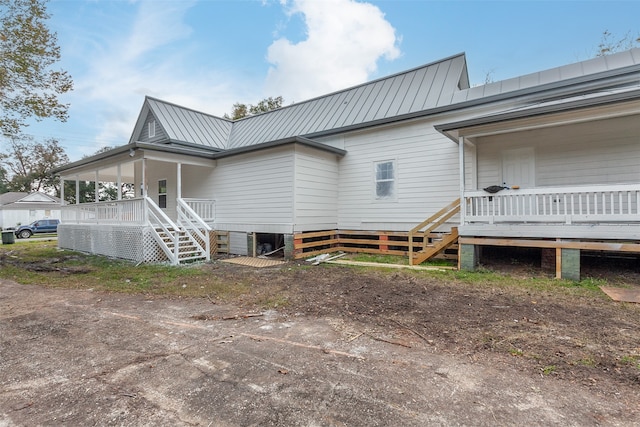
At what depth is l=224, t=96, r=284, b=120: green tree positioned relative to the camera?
30.0m

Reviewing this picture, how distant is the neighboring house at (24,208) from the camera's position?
32.8m

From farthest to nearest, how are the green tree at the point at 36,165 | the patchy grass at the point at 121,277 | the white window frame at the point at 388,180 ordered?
the green tree at the point at 36,165, the white window frame at the point at 388,180, the patchy grass at the point at 121,277

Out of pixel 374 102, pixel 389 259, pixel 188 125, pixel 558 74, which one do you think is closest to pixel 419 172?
pixel 389 259

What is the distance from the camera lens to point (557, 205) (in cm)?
658

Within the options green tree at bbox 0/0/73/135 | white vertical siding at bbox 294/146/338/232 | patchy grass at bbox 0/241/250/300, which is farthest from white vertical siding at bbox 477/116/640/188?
green tree at bbox 0/0/73/135

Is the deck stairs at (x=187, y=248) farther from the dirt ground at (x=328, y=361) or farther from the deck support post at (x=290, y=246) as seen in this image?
the dirt ground at (x=328, y=361)

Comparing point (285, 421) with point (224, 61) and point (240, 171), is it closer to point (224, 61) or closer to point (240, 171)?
point (240, 171)

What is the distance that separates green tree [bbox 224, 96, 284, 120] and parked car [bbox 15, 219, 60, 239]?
1742 centimetres

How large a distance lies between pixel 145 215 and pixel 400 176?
7835 millimetres

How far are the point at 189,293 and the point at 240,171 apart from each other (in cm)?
591

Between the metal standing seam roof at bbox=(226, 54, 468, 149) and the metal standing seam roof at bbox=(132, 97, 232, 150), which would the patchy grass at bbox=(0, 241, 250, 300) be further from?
the metal standing seam roof at bbox=(226, 54, 468, 149)

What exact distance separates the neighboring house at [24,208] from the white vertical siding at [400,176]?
34923mm

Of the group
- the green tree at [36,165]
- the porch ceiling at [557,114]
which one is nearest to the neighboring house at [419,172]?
the porch ceiling at [557,114]

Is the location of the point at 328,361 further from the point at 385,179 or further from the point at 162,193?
the point at 162,193
